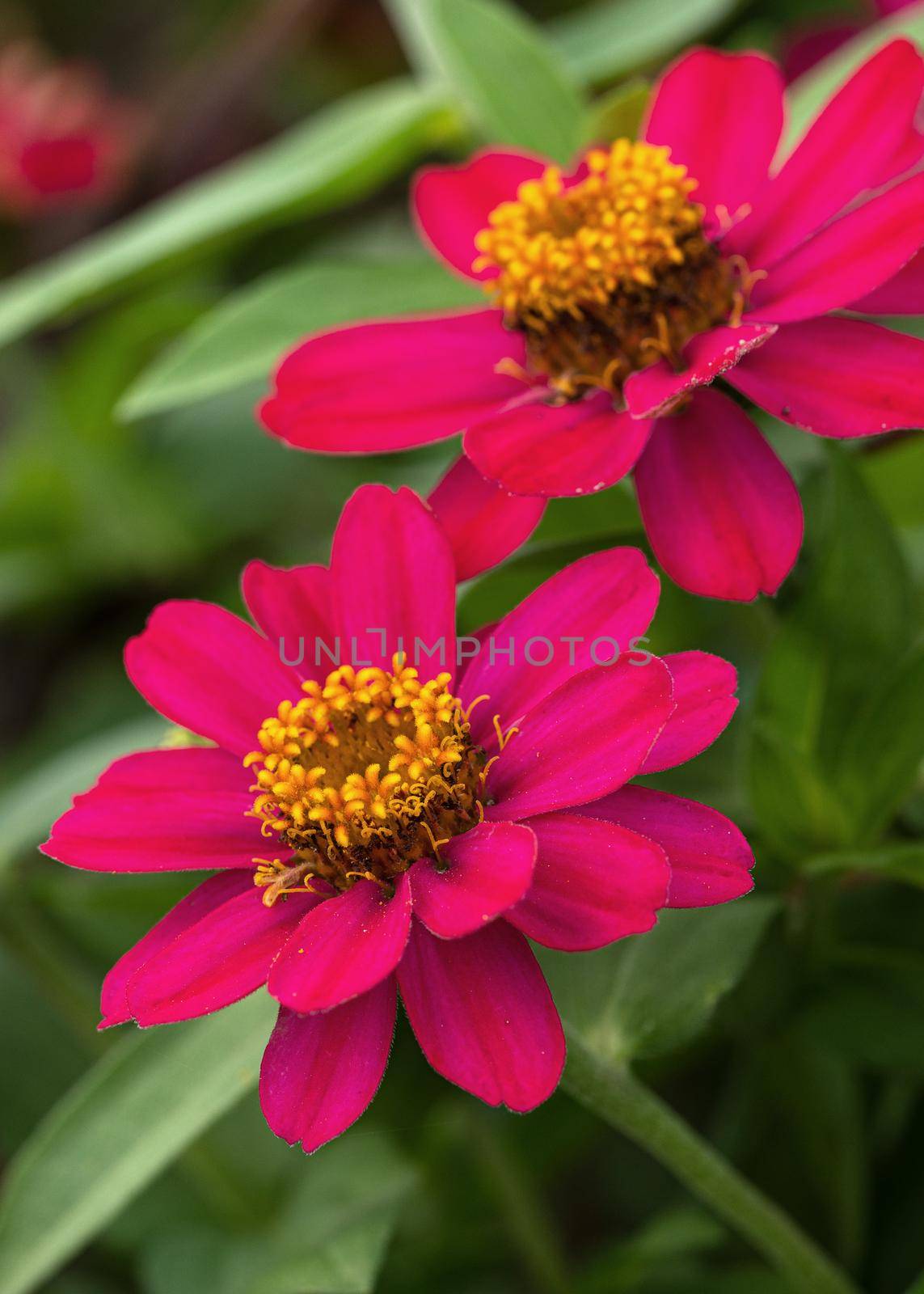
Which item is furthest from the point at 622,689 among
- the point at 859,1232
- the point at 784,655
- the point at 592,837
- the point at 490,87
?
the point at 490,87

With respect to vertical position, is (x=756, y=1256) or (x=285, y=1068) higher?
(x=285, y=1068)

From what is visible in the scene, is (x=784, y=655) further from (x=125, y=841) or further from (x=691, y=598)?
(x=125, y=841)

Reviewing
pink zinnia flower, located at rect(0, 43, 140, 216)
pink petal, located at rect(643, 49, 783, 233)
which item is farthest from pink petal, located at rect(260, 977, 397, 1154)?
pink zinnia flower, located at rect(0, 43, 140, 216)

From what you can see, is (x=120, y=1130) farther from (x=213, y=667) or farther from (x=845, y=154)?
(x=845, y=154)

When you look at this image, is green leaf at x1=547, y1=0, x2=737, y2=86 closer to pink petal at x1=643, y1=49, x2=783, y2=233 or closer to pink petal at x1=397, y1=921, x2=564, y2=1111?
pink petal at x1=643, y1=49, x2=783, y2=233

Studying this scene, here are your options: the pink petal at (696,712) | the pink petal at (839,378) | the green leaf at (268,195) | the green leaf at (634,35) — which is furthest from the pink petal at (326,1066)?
the green leaf at (634,35)

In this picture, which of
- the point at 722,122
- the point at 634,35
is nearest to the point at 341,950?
the point at 722,122
